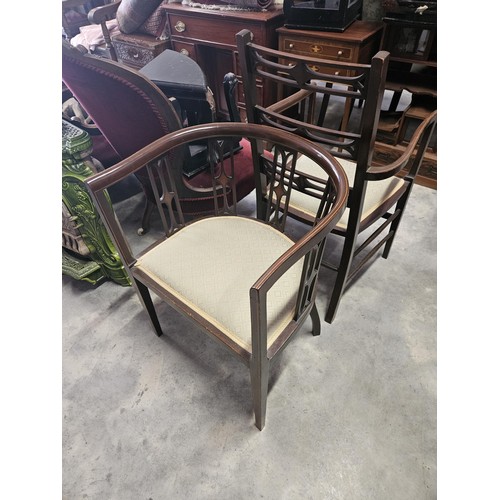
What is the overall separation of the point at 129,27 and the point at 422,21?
205 cm

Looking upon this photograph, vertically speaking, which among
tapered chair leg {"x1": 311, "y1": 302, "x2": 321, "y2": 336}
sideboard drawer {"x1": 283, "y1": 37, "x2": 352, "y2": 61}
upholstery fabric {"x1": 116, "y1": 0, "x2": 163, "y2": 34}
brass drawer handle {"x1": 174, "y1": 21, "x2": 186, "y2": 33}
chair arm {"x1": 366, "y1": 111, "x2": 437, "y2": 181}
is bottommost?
tapered chair leg {"x1": 311, "y1": 302, "x2": 321, "y2": 336}

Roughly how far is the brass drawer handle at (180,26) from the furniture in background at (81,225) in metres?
1.53

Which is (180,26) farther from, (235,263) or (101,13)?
(235,263)

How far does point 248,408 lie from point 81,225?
1.00 m

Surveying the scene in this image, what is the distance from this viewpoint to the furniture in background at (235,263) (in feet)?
2.83

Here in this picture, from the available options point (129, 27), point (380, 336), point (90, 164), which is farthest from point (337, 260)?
point (129, 27)

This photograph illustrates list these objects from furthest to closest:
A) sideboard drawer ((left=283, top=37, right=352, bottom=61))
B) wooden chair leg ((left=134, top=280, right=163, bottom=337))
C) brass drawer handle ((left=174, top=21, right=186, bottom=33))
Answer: brass drawer handle ((left=174, top=21, right=186, bottom=33)), sideboard drawer ((left=283, top=37, right=352, bottom=61)), wooden chair leg ((left=134, top=280, right=163, bottom=337))

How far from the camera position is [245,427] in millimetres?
1121

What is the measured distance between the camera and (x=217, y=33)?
7.16 ft

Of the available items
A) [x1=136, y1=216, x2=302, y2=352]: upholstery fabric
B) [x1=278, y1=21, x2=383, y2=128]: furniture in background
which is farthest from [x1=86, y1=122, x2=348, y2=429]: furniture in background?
[x1=278, y1=21, x2=383, y2=128]: furniture in background

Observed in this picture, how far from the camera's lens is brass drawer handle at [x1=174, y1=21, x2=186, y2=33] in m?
2.29

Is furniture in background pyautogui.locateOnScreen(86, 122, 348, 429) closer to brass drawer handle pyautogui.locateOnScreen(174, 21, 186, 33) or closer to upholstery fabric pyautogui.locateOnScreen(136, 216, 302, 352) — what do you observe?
upholstery fabric pyautogui.locateOnScreen(136, 216, 302, 352)

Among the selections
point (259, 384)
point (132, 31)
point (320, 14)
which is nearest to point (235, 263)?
point (259, 384)

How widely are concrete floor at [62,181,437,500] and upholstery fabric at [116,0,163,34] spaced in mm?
2105
